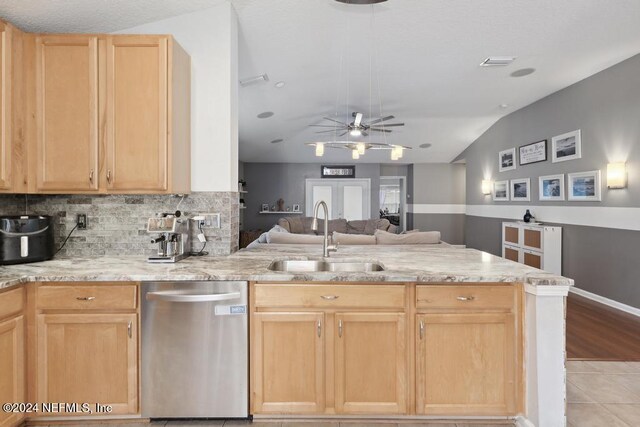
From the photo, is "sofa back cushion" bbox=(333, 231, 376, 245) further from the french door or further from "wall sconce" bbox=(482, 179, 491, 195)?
the french door

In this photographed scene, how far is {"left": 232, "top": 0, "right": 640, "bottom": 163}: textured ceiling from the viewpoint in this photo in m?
3.65

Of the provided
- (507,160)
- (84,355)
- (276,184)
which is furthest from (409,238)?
(276,184)

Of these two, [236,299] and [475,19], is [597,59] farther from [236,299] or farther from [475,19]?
[236,299]

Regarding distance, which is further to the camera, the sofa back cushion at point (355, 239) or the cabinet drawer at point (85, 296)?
the sofa back cushion at point (355, 239)

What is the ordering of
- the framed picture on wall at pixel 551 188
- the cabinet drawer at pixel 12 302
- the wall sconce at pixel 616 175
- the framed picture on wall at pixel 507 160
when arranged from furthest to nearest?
the framed picture on wall at pixel 507 160
the framed picture on wall at pixel 551 188
the wall sconce at pixel 616 175
the cabinet drawer at pixel 12 302

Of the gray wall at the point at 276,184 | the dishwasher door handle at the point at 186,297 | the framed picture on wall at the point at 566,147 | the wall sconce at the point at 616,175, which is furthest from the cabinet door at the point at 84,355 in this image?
the gray wall at the point at 276,184

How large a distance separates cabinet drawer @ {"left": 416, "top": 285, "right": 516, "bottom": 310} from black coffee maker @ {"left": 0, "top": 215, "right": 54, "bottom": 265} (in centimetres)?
238

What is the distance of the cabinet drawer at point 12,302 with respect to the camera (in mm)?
1983

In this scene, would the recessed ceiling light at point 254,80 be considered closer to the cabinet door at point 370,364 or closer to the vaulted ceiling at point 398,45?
the vaulted ceiling at point 398,45

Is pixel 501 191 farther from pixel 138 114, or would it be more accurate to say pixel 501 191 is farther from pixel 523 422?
pixel 138 114

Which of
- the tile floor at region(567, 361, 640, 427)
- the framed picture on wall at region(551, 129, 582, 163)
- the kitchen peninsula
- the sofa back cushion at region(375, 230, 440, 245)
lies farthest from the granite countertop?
the framed picture on wall at region(551, 129, 582, 163)

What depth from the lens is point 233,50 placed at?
9.95ft

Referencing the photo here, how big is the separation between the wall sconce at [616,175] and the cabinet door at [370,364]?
13.5 feet

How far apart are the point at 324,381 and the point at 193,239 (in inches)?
55.3
